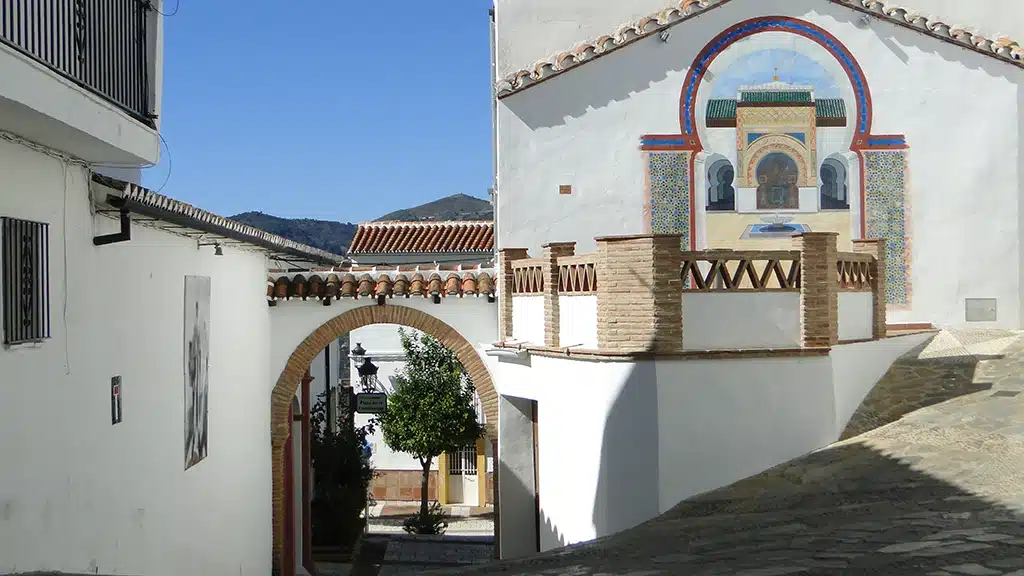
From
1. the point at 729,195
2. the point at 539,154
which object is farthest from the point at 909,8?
the point at 539,154

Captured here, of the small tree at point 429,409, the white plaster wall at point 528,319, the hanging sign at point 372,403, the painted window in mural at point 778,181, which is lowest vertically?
the small tree at point 429,409

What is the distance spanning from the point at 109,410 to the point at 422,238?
61.0ft

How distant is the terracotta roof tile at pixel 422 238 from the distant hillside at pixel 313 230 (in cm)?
2697

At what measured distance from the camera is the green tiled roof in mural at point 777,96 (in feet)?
43.8

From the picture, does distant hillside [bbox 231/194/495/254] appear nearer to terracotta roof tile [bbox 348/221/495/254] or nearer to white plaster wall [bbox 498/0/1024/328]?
terracotta roof tile [bbox 348/221/495/254]

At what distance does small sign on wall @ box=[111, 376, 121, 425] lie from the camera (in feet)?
25.8

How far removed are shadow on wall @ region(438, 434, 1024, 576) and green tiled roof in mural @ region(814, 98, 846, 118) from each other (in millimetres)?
5495

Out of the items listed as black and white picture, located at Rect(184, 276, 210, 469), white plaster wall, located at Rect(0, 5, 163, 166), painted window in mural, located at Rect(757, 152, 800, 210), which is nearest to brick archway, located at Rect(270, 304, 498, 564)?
black and white picture, located at Rect(184, 276, 210, 469)

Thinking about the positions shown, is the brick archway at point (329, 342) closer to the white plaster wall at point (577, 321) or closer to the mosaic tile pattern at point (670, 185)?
the mosaic tile pattern at point (670, 185)

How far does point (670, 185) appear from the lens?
44.0 feet

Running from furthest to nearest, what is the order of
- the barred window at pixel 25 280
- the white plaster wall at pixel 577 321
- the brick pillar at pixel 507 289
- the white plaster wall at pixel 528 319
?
the brick pillar at pixel 507 289 → the white plaster wall at pixel 528 319 → the white plaster wall at pixel 577 321 → the barred window at pixel 25 280

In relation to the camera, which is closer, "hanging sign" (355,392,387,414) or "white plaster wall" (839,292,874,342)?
"white plaster wall" (839,292,874,342)

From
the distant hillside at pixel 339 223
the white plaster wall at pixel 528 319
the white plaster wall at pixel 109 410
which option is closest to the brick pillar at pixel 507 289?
the white plaster wall at pixel 528 319

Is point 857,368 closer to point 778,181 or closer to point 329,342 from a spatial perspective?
point 778,181
